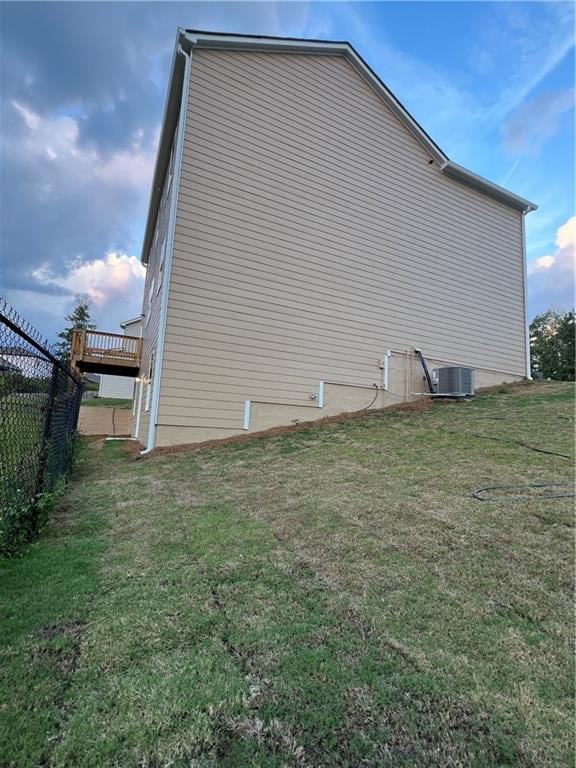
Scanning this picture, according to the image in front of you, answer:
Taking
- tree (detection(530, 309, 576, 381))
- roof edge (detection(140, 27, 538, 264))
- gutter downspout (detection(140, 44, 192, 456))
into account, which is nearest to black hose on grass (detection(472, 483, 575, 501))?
gutter downspout (detection(140, 44, 192, 456))

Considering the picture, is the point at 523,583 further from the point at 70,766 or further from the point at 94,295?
the point at 94,295

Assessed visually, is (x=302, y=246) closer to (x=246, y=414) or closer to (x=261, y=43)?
(x=246, y=414)

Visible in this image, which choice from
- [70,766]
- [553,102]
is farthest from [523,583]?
[553,102]

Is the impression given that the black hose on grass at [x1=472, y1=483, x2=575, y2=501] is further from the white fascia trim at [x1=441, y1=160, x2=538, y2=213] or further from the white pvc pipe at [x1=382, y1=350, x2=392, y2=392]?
the white fascia trim at [x1=441, y1=160, x2=538, y2=213]

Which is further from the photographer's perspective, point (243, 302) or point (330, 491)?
point (243, 302)

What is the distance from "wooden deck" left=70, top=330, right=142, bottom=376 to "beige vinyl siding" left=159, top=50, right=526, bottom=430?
6.28 metres

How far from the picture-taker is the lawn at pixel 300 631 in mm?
1333

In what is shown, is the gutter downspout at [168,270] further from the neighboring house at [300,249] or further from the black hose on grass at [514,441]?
the black hose on grass at [514,441]

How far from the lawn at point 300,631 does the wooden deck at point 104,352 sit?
31.6 feet

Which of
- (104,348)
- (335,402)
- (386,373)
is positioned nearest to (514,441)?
(335,402)

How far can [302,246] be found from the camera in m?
8.91

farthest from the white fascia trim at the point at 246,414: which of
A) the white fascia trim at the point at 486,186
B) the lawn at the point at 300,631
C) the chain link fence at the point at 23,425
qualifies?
the white fascia trim at the point at 486,186

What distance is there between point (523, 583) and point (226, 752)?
6.09 ft

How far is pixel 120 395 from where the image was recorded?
23.2 m
